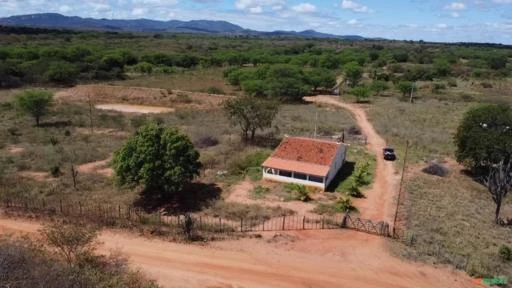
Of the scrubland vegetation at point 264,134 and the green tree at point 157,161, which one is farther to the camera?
the green tree at point 157,161

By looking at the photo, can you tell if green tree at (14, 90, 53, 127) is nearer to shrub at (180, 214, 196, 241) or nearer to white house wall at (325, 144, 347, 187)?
shrub at (180, 214, 196, 241)

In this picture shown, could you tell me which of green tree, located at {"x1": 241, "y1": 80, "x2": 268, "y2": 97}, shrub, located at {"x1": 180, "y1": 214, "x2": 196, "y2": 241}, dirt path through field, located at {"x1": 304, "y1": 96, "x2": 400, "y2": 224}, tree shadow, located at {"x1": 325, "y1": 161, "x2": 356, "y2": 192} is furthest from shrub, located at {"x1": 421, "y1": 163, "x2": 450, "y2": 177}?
green tree, located at {"x1": 241, "y1": 80, "x2": 268, "y2": 97}

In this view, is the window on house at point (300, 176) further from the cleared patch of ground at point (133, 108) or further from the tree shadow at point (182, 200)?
the cleared patch of ground at point (133, 108)

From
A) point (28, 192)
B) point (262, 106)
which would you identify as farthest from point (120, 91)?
point (28, 192)

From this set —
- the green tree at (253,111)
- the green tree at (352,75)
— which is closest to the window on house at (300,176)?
the green tree at (253,111)

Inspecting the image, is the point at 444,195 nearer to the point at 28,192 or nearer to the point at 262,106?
the point at 262,106

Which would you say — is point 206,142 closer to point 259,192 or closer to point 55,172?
point 259,192

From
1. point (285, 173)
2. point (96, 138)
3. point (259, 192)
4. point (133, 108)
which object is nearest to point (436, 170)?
point (285, 173)
